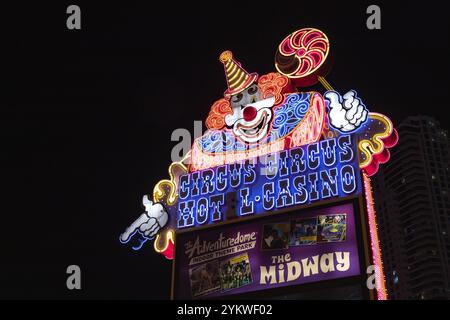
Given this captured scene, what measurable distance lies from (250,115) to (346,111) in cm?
328

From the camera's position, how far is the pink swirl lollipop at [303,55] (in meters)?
18.6

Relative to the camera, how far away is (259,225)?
1652 centimetres

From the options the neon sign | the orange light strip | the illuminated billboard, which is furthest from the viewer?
the neon sign

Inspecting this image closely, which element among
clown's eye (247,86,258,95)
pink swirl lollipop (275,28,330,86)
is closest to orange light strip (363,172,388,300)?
pink swirl lollipop (275,28,330,86)

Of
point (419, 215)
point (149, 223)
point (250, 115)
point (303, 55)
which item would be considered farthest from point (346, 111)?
point (419, 215)

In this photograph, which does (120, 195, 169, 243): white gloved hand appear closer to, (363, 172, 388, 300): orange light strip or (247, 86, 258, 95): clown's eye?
(247, 86, 258, 95): clown's eye

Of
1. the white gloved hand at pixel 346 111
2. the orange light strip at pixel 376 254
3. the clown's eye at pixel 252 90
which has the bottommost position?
the orange light strip at pixel 376 254

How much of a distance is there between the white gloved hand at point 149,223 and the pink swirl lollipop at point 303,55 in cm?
609

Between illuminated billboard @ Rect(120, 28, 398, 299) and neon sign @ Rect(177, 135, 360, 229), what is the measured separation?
3 centimetres

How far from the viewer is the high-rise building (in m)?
78.8

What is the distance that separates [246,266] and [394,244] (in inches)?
2769

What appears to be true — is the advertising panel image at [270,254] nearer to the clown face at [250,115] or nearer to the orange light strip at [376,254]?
the orange light strip at [376,254]

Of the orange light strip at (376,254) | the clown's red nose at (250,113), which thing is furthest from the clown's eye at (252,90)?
the orange light strip at (376,254)
